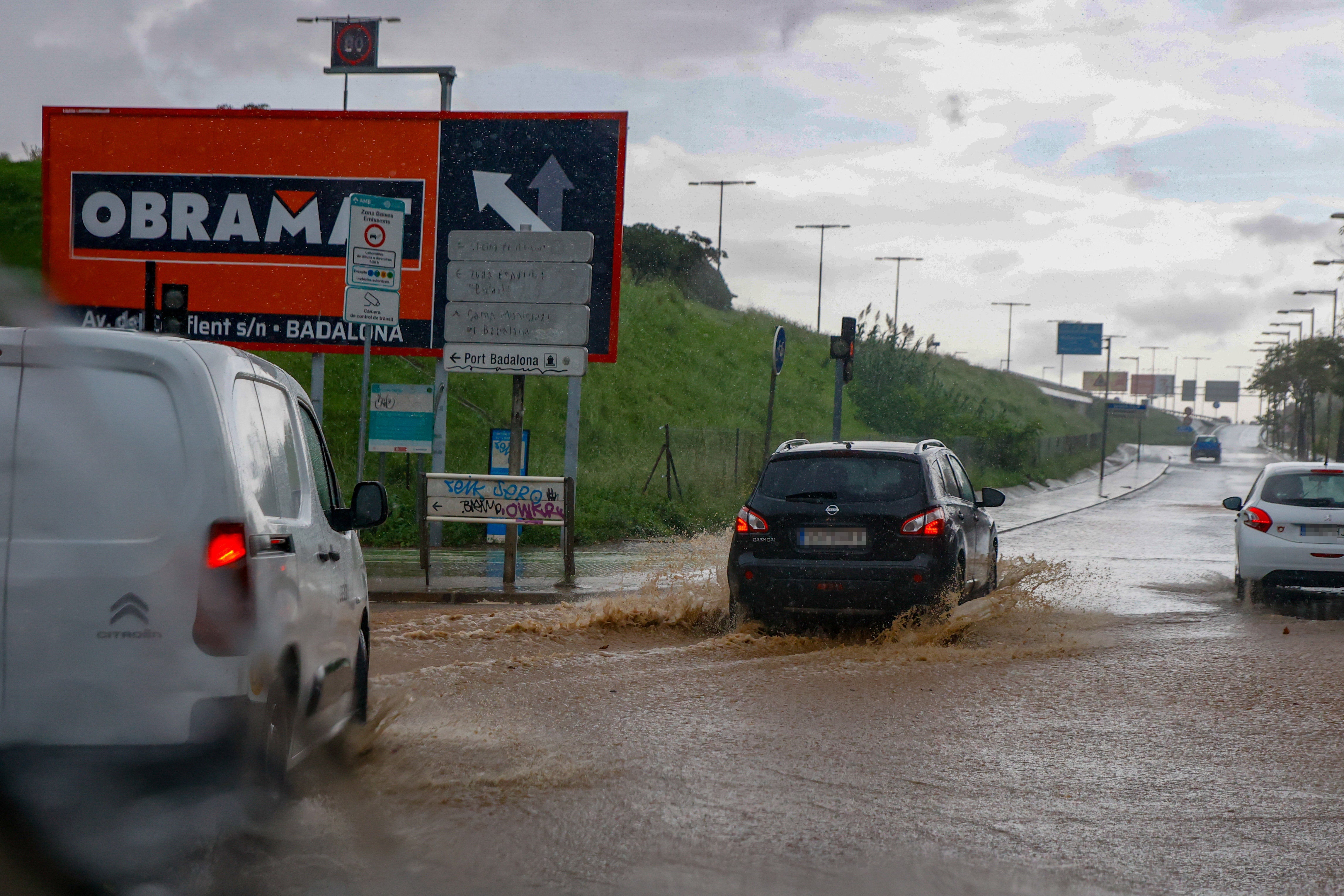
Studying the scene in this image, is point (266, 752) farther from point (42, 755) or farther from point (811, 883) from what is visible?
point (811, 883)

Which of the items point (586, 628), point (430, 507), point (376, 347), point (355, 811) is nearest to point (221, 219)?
point (376, 347)

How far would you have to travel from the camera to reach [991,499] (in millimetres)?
12383

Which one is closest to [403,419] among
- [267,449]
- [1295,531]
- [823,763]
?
[1295,531]

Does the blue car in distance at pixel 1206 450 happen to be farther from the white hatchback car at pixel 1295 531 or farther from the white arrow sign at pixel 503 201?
the white hatchback car at pixel 1295 531

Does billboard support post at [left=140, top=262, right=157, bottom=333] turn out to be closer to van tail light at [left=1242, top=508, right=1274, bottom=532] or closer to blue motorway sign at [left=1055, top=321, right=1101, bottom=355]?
van tail light at [left=1242, top=508, right=1274, bottom=532]

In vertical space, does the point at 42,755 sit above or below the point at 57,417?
below

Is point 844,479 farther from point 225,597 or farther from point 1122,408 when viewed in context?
point 1122,408

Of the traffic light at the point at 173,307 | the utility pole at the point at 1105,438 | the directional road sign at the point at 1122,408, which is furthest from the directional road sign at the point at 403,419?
the directional road sign at the point at 1122,408

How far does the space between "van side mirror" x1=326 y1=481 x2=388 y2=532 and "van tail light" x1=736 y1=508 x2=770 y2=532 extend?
16.1ft

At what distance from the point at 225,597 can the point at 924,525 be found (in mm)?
6988

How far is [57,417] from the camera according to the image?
3.97 meters

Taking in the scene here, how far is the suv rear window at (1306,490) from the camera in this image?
45.4 feet

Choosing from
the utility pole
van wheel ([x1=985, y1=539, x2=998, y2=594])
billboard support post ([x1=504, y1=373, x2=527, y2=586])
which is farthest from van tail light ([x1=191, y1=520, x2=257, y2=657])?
the utility pole

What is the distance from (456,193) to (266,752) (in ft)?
53.4
